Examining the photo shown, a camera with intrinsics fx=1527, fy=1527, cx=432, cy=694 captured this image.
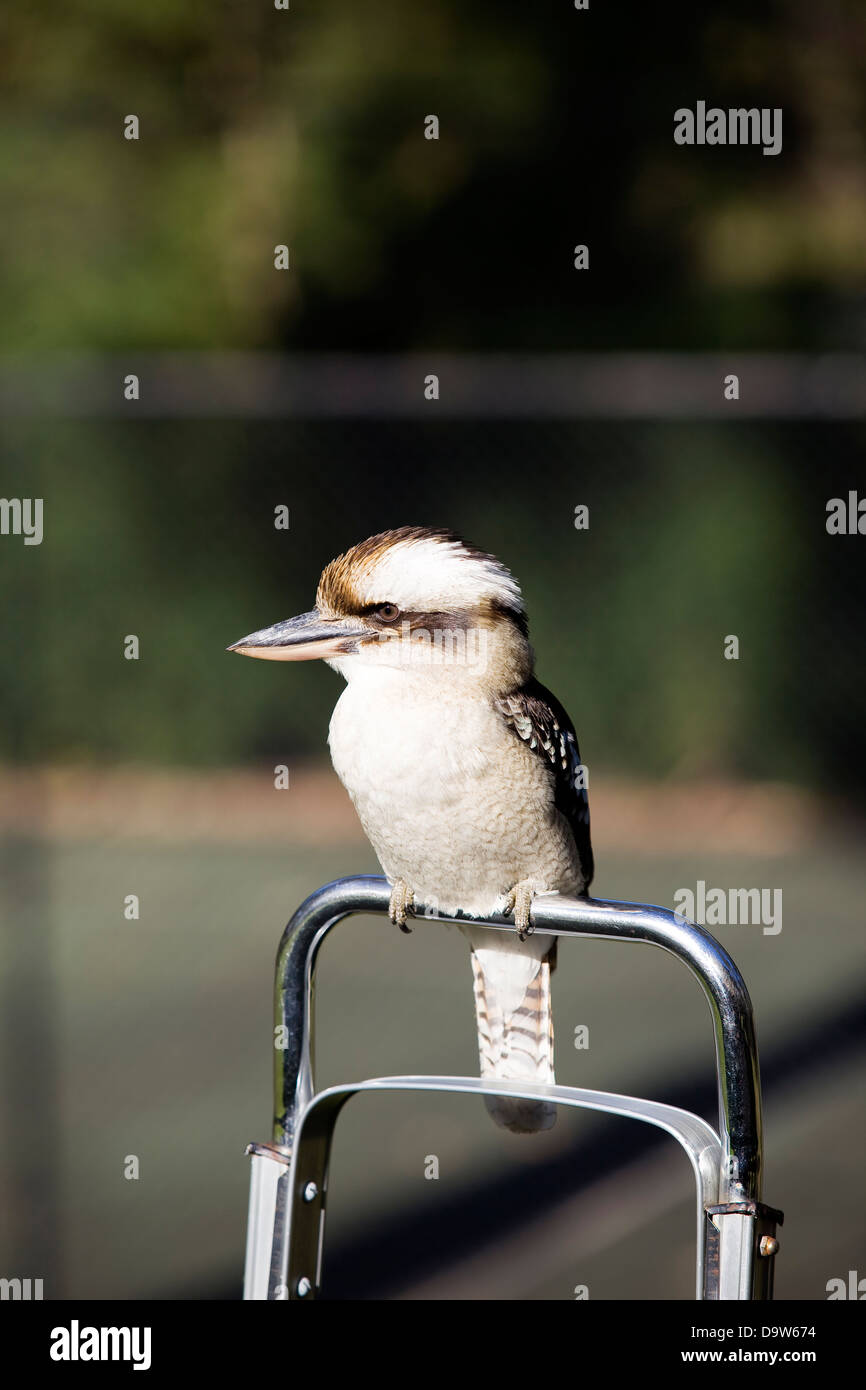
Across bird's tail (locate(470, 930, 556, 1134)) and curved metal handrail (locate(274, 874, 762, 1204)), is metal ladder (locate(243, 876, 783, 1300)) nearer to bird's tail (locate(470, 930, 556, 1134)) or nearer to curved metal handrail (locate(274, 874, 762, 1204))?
curved metal handrail (locate(274, 874, 762, 1204))

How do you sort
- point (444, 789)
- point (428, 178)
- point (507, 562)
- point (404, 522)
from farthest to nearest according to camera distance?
point (428, 178), point (507, 562), point (404, 522), point (444, 789)

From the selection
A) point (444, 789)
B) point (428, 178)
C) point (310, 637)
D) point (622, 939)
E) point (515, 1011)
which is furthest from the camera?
point (428, 178)

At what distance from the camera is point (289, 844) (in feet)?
31.6

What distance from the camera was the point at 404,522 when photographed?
8.13m

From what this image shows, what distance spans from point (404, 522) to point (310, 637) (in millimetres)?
6033

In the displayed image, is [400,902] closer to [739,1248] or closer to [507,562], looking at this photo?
[739,1248]

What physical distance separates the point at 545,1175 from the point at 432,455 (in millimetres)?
4082

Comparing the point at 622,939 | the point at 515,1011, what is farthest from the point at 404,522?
the point at 622,939

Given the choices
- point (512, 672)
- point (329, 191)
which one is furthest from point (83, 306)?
point (512, 672)

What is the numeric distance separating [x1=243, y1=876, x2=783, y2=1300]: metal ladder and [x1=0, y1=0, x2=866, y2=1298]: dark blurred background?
115 inches

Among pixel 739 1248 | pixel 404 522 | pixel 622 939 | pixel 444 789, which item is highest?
pixel 404 522

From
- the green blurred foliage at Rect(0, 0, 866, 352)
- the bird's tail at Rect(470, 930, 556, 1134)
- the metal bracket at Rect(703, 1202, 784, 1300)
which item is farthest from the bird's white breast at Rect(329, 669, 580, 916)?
the green blurred foliage at Rect(0, 0, 866, 352)

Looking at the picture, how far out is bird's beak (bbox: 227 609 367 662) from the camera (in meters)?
2.10
